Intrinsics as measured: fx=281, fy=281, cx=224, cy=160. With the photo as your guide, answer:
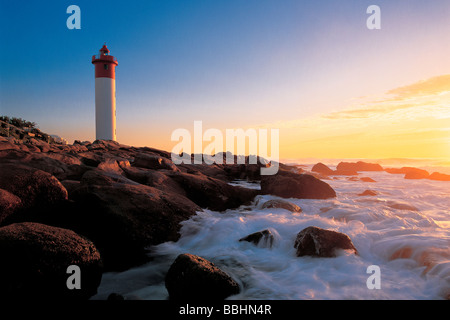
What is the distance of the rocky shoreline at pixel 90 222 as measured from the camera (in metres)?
3.08

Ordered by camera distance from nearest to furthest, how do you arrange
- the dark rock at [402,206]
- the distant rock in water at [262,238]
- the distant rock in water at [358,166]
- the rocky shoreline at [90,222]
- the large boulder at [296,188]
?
the rocky shoreline at [90,222]
the distant rock in water at [262,238]
the dark rock at [402,206]
the large boulder at [296,188]
the distant rock in water at [358,166]

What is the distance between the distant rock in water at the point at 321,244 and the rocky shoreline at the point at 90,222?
15mm

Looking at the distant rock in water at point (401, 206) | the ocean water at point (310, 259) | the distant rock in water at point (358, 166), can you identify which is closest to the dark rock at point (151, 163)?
the ocean water at point (310, 259)

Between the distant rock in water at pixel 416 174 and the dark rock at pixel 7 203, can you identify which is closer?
the dark rock at pixel 7 203

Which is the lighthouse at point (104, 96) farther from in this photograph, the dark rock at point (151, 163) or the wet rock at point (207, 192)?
the wet rock at point (207, 192)

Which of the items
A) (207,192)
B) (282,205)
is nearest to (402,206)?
(282,205)

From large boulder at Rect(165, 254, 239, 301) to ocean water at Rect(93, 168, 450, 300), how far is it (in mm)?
159

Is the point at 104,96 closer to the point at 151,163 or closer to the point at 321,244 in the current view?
the point at 151,163

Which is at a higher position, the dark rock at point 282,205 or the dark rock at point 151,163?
the dark rock at point 151,163

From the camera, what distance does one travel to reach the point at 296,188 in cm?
913

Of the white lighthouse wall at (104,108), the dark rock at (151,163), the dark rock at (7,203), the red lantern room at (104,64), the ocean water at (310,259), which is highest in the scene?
the red lantern room at (104,64)

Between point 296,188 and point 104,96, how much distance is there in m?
18.8
